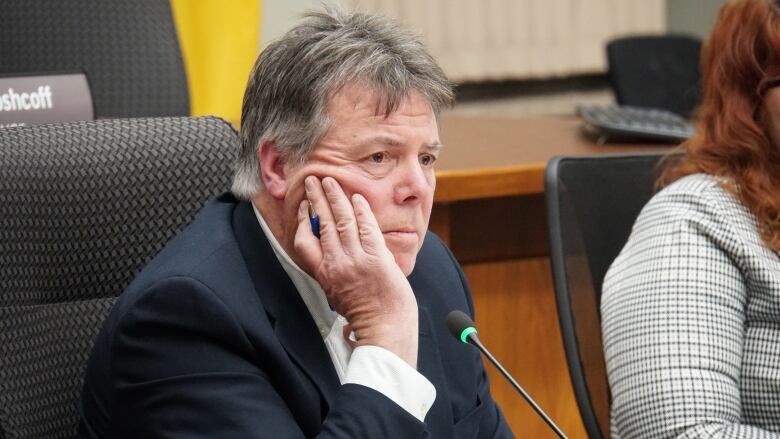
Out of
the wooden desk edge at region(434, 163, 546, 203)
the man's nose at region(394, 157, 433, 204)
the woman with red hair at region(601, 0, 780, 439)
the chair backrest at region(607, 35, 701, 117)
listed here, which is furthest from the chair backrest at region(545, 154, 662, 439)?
the chair backrest at region(607, 35, 701, 117)

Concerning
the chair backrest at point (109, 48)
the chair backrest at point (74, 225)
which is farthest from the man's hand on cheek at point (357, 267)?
the chair backrest at point (109, 48)

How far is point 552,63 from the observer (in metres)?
4.70

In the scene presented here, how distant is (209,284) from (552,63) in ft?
12.1

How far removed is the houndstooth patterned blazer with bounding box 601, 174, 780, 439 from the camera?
5.06 ft

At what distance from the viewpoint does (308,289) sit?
4.23 ft

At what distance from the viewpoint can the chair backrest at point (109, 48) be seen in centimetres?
210

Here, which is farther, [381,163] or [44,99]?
[44,99]

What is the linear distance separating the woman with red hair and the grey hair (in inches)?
20.1

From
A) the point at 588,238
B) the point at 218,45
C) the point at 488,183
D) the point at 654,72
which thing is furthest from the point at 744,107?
the point at 654,72

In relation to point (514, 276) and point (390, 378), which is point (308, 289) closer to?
point (390, 378)

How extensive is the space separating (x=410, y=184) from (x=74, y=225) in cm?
39

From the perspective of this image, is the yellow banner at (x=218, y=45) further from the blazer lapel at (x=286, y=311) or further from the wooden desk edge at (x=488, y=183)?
the blazer lapel at (x=286, y=311)

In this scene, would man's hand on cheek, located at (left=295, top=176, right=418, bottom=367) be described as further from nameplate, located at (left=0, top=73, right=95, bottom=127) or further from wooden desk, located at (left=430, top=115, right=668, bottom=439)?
wooden desk, located at (left=430, top=115, right=668, bottom=439)

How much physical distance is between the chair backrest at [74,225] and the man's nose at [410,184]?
10.3 inches
